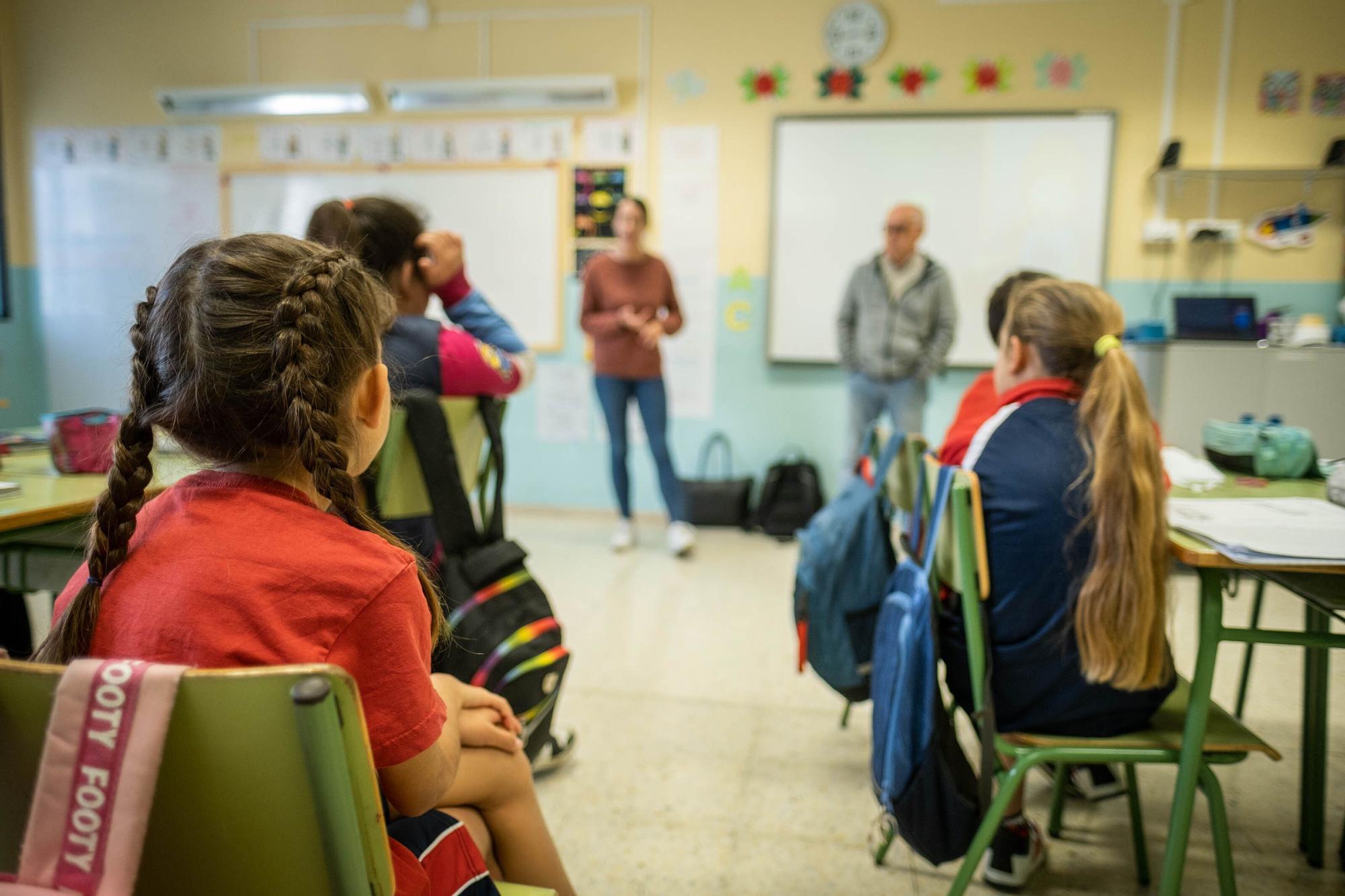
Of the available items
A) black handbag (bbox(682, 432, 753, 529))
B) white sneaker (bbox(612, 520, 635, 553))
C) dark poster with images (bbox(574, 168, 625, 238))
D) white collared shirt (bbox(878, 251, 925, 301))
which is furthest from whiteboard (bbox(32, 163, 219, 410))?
white collared shirt (bbox(878, 251, 925, 301))

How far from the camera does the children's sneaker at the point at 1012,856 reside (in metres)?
1.47

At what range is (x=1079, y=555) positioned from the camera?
4.11 ft

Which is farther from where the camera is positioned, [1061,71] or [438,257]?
[1061,71]

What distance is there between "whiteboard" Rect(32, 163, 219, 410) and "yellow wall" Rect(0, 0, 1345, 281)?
0.21 m

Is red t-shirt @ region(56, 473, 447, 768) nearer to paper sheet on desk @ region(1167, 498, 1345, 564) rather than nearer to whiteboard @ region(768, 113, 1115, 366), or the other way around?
paper sheet on desk @ region(1167, 498, 1345, 564)

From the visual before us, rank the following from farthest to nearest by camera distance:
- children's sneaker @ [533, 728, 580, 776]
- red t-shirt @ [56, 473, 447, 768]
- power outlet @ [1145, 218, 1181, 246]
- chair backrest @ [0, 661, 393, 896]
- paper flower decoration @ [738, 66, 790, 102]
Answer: paper flower decoration @ [738, 66, 790, 102]
power outlet @ [1145, 218, 1181, 246]
children's sneaker @ [533, 728, 580, 776]
red t-shirt @ [56, 473, 447, 768]
chair backrest @ [0, 661, 393, 896]

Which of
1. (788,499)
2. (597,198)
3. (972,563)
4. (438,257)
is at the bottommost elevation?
(788,499)

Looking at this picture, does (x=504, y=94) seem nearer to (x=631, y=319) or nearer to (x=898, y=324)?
(x=631, y=319)

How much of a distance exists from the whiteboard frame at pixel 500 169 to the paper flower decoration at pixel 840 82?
128cm

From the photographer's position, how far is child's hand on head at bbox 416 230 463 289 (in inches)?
66.0

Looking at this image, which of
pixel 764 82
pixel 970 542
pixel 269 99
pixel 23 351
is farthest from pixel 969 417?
pixel 23 351

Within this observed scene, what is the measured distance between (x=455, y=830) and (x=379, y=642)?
0.28m

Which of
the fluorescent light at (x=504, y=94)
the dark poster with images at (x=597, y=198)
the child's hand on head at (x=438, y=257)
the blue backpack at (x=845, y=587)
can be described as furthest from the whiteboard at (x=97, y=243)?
the blue backpack at (x=845, y=587)

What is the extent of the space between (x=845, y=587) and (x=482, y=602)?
685mm
